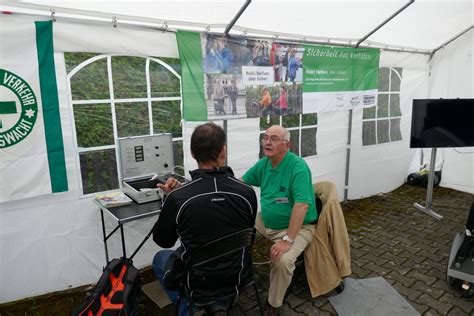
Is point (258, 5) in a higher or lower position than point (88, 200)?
higher

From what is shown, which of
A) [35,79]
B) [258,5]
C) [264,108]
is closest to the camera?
[35,79]

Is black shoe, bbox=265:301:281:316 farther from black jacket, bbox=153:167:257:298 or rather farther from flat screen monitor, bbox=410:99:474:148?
flat screen monitor, bbox=410:99:474:148

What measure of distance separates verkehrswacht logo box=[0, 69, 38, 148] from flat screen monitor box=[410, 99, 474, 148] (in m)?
3.89

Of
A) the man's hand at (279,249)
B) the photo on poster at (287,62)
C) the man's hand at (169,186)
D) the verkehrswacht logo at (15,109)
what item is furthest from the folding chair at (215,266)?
the photo on poster at (287,62)

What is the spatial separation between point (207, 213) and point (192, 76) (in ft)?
5.65

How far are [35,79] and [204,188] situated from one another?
5.22ft

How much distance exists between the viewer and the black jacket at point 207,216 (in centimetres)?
159

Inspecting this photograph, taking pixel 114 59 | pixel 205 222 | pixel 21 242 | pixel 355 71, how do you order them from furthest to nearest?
pixel 355 71
pixel 114 59
pixel 21 242
pixel 205 222

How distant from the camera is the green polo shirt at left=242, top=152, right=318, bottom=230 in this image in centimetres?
238

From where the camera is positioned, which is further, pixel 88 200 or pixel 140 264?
pixel 140 264

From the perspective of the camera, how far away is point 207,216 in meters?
1.60

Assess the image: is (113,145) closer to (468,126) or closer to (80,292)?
(80,292)

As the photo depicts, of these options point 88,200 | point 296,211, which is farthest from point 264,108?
point 88,200

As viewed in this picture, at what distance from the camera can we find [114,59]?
2656 mm
